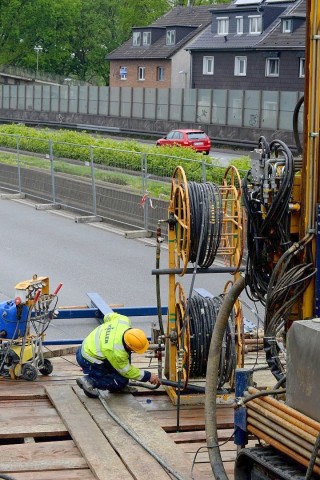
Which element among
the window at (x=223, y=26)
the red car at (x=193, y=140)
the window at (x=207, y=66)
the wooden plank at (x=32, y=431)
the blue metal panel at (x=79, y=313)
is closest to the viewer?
the wooden plank at (x=32, y=431)

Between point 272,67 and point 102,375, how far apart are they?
2105 inches

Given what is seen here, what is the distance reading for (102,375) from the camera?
10.8m

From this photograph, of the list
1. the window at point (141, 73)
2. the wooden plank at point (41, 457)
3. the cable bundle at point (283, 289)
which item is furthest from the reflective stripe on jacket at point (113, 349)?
the window at point (141, 73)

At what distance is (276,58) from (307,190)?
5484 cm

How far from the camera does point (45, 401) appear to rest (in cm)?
1098

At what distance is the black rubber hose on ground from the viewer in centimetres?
815

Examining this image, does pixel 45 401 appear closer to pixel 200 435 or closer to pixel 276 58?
pixel 200 435

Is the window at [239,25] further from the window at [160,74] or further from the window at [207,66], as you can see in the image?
the window at [160,74]

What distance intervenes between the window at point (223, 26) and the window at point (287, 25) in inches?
Result: 242

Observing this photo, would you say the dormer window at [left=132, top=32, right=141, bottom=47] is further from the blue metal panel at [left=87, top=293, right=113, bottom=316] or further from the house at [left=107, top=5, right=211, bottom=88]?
the blue metal panel at [left=87, top=293, right=113, bottom=316]

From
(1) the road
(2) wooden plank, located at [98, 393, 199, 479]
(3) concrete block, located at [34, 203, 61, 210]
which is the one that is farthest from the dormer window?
(2) wooden plank, located at [98, 393, 199, 479]

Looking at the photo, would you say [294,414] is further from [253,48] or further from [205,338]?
[253,48]

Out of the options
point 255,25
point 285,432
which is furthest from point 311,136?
point 255,25

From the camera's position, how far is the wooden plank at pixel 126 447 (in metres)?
8.59
